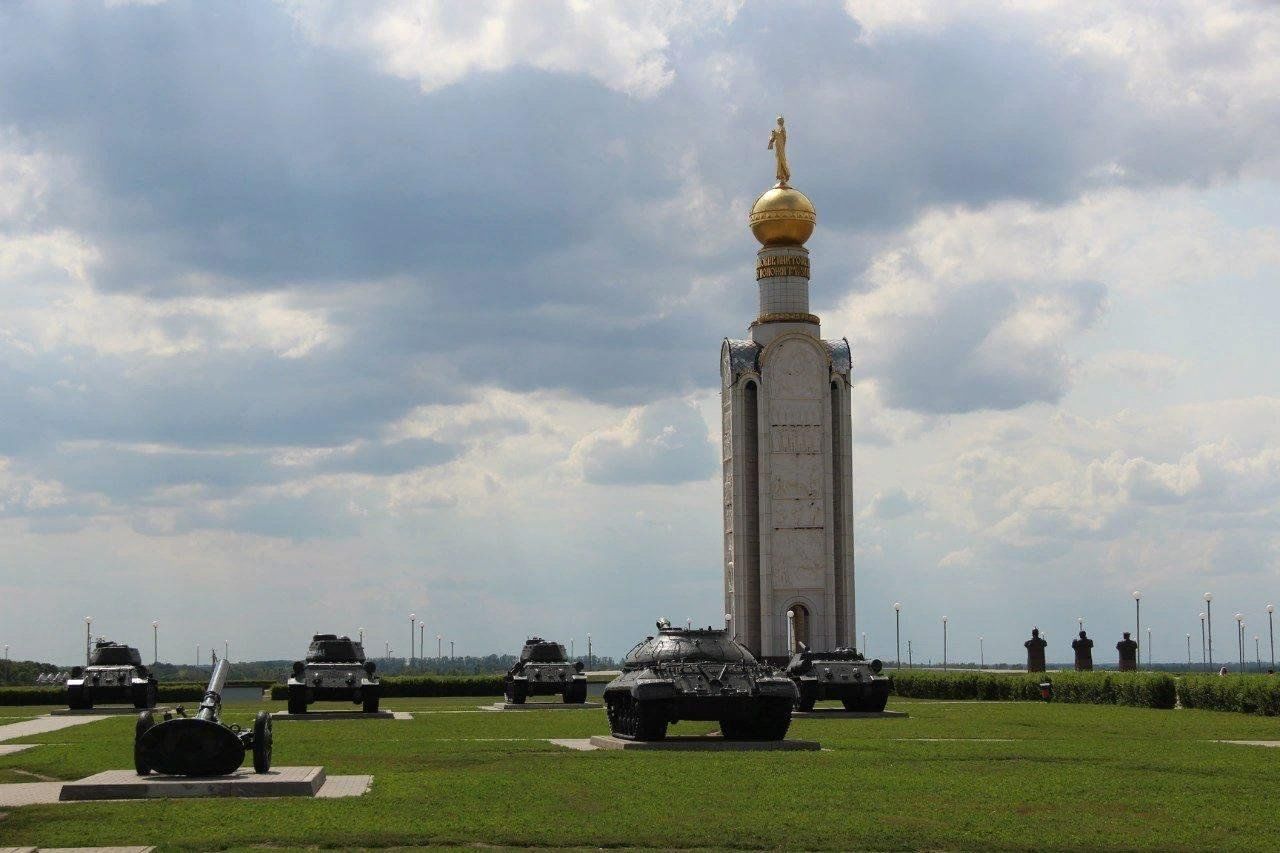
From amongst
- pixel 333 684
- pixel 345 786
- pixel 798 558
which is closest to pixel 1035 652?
pixel 798 558

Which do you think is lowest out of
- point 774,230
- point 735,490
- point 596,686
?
point 596,686

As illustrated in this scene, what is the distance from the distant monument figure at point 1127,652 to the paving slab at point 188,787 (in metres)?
44.4

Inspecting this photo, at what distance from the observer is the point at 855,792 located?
17016mm

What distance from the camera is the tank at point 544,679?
45.5 metres

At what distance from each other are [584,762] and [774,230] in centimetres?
5366

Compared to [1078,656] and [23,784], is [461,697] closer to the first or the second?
[1078,656]

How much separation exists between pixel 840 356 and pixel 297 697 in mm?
40985

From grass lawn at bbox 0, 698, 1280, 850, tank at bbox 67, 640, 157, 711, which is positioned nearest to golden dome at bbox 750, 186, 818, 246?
tank at bbox 67, 640, 157, 711

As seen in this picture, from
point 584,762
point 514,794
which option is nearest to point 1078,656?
point 584,762

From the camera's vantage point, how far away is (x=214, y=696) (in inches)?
705

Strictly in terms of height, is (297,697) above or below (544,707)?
above

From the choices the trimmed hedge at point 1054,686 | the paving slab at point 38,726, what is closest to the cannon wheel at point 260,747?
the paving slab at point 38,726

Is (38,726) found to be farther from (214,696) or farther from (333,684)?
(214,696)

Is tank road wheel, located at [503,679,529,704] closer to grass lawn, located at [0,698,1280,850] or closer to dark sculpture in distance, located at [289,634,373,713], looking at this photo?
dark sculpture in distance, located at [289,634,373,713]
